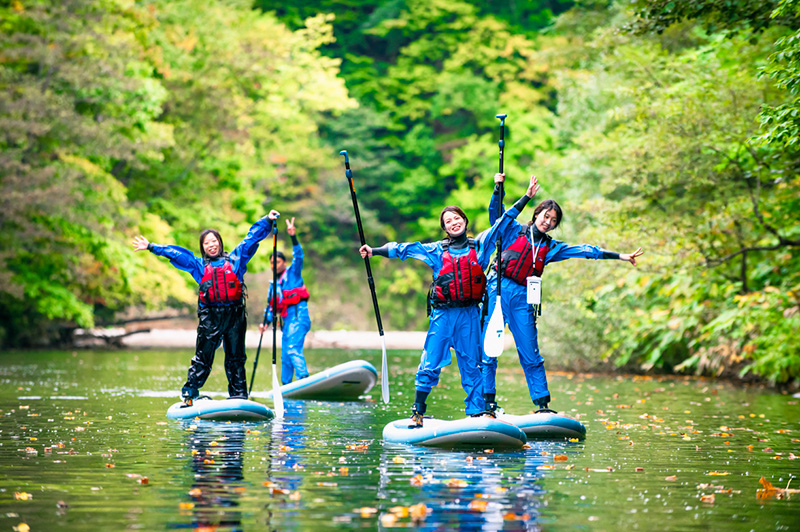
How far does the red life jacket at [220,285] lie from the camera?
38.1ft

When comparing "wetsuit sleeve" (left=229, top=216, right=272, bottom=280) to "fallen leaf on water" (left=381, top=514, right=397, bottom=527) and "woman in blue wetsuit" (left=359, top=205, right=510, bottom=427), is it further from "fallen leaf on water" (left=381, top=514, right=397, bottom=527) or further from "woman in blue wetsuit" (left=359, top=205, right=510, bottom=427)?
"fallen leaf on water" (left=381, top=514, right=397, bottom=527)

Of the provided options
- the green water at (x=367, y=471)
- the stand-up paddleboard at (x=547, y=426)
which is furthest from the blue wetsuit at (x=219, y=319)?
the stand-up paddleboard at (x=547, y=426)

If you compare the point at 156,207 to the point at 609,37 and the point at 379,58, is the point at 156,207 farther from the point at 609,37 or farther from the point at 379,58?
the point at 379,58

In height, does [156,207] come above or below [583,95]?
below

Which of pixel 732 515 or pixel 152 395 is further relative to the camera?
pixel 152 395

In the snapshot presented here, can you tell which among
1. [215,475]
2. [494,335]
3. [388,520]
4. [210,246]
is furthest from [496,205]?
[388,520]

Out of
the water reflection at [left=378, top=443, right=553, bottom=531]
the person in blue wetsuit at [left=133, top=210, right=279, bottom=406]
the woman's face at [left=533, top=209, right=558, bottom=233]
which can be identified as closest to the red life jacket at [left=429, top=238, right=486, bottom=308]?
the woman's face at [left=533, top=209, right=558, bottom=233]

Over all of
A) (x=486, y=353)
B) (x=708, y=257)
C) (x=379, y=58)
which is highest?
(x=379, y=58)

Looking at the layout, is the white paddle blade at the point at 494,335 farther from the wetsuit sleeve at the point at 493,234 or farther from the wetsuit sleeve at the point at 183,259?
the wetsuit sleeve at the point at 183,259

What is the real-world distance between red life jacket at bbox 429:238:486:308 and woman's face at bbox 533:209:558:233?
1.21 m

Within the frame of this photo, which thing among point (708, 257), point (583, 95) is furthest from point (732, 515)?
point (583, 95)

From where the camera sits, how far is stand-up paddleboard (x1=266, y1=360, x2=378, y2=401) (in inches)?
590

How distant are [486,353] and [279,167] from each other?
37.6m

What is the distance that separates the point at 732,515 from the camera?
20.9 ft
